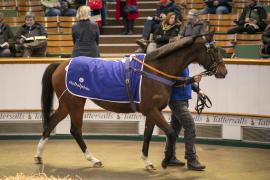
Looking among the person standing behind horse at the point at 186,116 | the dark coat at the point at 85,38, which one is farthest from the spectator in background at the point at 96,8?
the person standing behind horse at the point at 186,116

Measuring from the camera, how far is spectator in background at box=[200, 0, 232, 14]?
14.5 metres

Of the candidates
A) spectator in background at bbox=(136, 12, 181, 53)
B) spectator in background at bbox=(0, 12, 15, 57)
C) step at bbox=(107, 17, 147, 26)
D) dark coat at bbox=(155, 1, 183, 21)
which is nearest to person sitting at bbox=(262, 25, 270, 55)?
spectator in background at bbox=(136, 12, 181, 53)

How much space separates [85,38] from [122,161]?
7.35 ft

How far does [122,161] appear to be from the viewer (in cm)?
1012

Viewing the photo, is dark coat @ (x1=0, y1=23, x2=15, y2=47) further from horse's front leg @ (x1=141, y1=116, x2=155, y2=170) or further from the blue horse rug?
horse's front leg @ (x1=141, y1=116, x2=155, y2=170)

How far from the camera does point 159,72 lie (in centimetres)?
927

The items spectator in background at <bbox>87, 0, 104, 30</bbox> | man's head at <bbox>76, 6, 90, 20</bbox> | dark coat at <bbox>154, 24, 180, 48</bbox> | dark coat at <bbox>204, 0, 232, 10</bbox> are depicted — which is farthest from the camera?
spectator in background at <bbox>87, 0, 104, 30</bbox>

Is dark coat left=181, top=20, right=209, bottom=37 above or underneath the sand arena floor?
above

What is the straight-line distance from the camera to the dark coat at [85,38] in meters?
11.3

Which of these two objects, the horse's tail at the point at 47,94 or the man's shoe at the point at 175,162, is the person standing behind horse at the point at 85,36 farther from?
the man's shoe at the point at 175,162

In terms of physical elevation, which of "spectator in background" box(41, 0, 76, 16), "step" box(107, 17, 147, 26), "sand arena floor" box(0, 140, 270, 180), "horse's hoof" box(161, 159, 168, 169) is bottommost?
"sand arena floor" box(0, 140, 270, 180)

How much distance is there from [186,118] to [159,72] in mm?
704

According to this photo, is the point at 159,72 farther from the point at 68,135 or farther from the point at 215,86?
the point at 68,135

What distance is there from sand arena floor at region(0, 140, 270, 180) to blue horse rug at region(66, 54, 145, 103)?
99 centimetres
